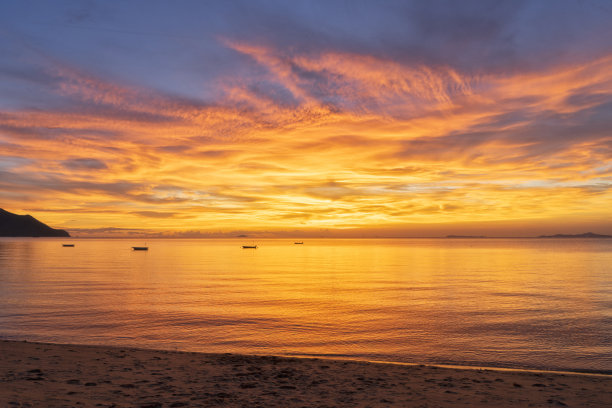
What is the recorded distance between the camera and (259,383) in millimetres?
14266

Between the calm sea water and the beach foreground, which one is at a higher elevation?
the beach foreground

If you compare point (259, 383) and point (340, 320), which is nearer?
point (259, 383)

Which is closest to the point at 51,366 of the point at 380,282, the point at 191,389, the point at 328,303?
the point at 191,389

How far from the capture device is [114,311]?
33781 millimetres

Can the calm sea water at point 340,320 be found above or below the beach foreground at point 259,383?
below

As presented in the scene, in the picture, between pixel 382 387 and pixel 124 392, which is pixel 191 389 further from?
pixel 382 387

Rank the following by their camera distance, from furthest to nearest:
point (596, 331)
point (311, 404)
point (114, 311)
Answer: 1. point (114, 311)
2. point (596, 331)
3. point (311, 404)

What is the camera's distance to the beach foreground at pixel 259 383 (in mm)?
12312

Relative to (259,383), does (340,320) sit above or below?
below

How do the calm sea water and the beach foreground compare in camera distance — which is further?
the calm sea water

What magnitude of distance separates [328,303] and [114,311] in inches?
733

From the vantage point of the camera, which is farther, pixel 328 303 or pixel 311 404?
pixel 328 303

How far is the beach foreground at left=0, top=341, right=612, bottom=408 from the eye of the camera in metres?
12.3

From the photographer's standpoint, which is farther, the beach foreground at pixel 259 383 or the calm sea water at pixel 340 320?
the calm sea water at pixel 340 320
